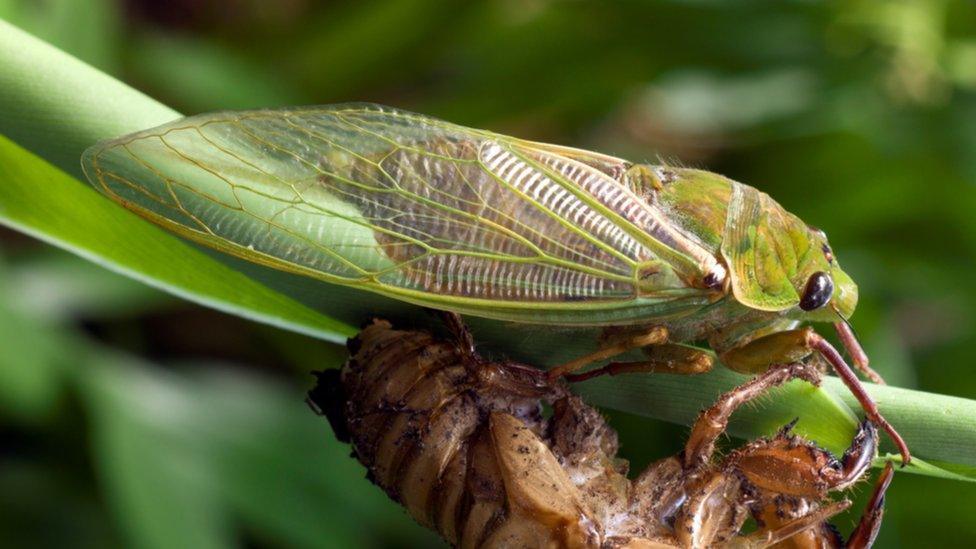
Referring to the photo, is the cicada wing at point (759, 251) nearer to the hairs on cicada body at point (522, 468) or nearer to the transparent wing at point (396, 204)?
the transparent wing at point (396, 204)

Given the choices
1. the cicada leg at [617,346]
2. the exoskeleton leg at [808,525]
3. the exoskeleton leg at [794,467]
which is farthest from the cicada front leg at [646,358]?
the exoskeleton leg at [808,525]

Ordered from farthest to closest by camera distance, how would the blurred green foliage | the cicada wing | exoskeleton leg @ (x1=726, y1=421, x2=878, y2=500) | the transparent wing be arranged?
the blurred green foliage
the cicada wing
exoskeleton leg @ (x1=726, y1=421, x2=878, y2=500)
the transparent wing

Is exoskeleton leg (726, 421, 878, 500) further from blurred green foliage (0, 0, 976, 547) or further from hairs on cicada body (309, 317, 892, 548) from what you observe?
blurred green foliage (0, 0, 976, 547)

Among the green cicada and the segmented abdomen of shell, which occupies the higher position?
the green cicada

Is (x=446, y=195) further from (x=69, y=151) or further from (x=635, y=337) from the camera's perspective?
(x=69, y=151)

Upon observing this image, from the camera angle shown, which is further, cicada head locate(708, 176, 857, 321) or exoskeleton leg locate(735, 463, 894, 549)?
cicada head locate(708, 176, 857, 321)

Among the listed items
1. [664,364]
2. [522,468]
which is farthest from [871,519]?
[522,468]

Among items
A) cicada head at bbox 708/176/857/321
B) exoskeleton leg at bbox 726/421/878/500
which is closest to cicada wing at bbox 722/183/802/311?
cicada head at bbox 708/176/857/321
